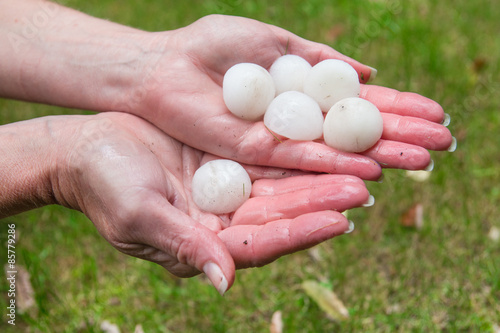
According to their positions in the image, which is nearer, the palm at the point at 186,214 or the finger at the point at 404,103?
the palm at the point at 186,214

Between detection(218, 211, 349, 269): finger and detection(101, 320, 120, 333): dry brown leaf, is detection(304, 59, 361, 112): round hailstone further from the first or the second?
detection(101, 320, 120, 333): dry brown leaf

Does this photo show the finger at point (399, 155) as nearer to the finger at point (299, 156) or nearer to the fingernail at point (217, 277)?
the finger at point (299, 156)

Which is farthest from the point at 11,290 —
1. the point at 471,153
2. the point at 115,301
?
the point at 471,153

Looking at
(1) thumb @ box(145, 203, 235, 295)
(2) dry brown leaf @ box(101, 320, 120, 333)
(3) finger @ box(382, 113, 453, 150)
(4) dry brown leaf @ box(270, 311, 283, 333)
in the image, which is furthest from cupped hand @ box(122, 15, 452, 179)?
(2) dry brown leaf @ box(101, 320, 120, 333)

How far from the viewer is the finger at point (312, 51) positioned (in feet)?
6.19

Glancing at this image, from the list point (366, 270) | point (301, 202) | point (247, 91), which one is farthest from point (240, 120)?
point (366, 270)

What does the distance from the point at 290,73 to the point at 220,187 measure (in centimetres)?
54

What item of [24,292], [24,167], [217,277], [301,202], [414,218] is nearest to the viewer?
[217,277]

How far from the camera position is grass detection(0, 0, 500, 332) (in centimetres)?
183

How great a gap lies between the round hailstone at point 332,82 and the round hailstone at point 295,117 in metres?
0.07

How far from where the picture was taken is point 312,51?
6.33ft

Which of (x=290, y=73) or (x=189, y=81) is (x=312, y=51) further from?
(x=189, y=81)

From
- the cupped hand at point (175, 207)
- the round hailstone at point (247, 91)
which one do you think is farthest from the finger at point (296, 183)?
the round hailstone at point (247, 91)

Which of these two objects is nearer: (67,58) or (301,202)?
(301,202)
